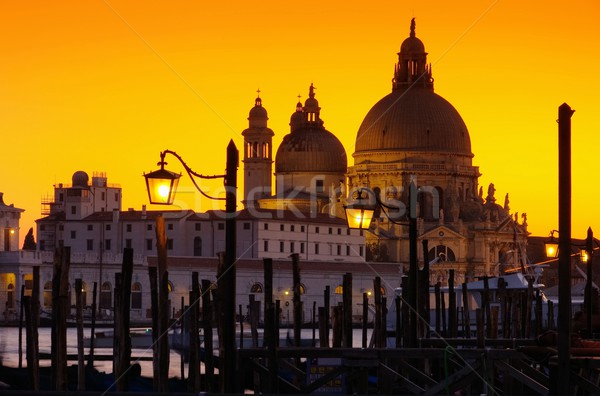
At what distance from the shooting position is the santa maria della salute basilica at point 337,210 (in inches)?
4294

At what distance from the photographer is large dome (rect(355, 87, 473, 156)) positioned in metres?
129

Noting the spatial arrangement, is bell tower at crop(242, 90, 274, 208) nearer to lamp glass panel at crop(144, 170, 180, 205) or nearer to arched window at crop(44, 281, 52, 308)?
arched window at crop(44, 281, 52, 308)

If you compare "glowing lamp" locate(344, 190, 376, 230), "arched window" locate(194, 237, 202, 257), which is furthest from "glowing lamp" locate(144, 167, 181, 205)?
"arched window" locate(194, 237, 202, 257)

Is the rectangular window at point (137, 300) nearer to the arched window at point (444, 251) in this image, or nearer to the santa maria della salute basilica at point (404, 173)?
the santa maria della salute basilica at point (404, 173)

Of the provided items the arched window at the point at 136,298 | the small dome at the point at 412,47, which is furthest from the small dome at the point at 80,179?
the arched window at the point at 136,298

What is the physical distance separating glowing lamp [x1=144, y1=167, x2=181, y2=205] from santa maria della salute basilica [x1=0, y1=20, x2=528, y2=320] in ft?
266

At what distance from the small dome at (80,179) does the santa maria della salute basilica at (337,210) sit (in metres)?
0.11

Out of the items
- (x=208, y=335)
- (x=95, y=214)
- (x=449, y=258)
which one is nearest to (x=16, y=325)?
(x=95, y=214)

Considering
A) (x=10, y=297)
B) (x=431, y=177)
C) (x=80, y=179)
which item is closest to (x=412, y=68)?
(x=431, y=177)

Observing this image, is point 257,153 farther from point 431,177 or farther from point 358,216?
point 358,216

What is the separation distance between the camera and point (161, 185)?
1981cm

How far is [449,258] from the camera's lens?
415 feet

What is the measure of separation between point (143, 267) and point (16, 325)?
12076 mm

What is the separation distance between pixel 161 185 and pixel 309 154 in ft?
367
